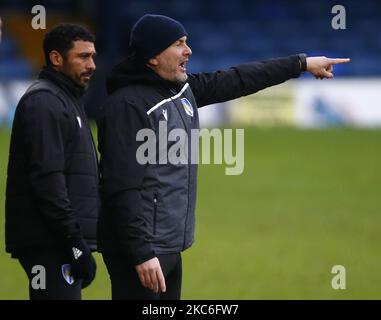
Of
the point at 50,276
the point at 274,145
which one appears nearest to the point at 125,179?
the point at 50,276

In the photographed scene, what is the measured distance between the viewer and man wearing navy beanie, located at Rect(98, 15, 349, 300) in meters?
5.20

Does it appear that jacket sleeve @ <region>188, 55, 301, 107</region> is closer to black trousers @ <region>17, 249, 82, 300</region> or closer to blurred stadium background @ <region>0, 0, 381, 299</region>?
black trousers @ <region>17, 249, 82, 300</region>

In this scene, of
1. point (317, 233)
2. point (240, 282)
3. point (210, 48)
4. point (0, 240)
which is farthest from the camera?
point (210, 48)

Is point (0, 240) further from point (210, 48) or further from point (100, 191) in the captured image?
point (210, 48)

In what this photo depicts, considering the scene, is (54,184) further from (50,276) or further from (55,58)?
(55,58)

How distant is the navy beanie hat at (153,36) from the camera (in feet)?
17.9

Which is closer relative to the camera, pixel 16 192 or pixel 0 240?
pixel 16 192

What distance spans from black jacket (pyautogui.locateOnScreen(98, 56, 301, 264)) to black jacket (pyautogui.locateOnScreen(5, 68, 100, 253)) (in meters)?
0.33

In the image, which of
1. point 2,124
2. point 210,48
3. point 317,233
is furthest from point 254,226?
point 210,48

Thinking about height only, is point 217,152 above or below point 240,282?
above

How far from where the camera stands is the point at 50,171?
5.55 meters

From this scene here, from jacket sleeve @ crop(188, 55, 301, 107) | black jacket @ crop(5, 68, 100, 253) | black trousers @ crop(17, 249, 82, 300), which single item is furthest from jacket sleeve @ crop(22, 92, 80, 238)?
jacket sleeve @ crop(188, 55, 301, 107)
